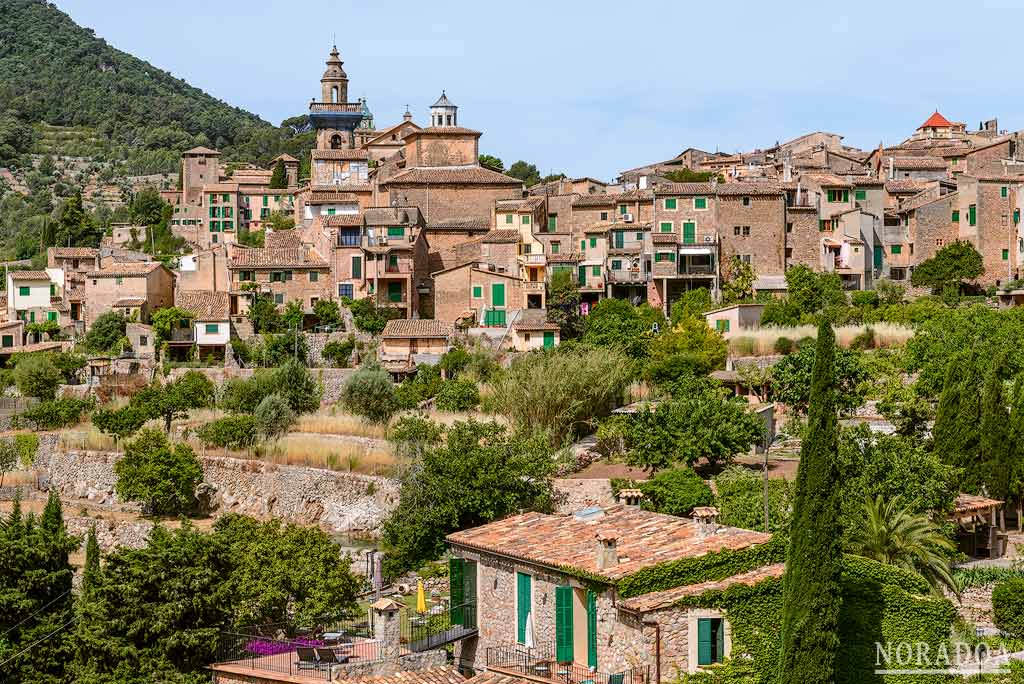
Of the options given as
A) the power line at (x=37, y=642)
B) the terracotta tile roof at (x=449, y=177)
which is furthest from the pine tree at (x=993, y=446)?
the terracotta tile roof at (x=449, y=177)

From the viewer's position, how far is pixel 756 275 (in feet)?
185

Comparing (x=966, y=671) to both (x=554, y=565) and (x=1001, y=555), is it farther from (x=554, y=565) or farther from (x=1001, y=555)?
(x=1001, y=555)

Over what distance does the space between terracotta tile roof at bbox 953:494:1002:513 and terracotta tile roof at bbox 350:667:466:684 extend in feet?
39.3

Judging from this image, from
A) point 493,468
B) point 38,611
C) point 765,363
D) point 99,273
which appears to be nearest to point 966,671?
point 493,468

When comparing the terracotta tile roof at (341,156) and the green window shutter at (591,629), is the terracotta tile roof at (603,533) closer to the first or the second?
the green window shutter at (591,629)

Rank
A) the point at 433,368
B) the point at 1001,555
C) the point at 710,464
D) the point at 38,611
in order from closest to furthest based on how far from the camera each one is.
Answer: the point at 38,611, the point at 1001,555, the point at 710,464, the point at 433,368

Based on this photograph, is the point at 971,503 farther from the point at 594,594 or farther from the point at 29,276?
the point at 29,276

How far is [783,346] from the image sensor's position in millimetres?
46562

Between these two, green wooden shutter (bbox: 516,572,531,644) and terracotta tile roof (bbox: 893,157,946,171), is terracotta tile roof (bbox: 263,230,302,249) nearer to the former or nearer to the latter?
terracotta tile roof (bbox: 893,157,946,171)

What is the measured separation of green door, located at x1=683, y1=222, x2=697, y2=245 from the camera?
185 feet

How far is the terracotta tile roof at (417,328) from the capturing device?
5225 cm

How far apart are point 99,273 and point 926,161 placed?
36268 millimetres

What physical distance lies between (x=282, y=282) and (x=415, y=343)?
7.90 metres

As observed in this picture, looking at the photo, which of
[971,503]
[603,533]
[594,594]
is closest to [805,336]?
[971,503]
